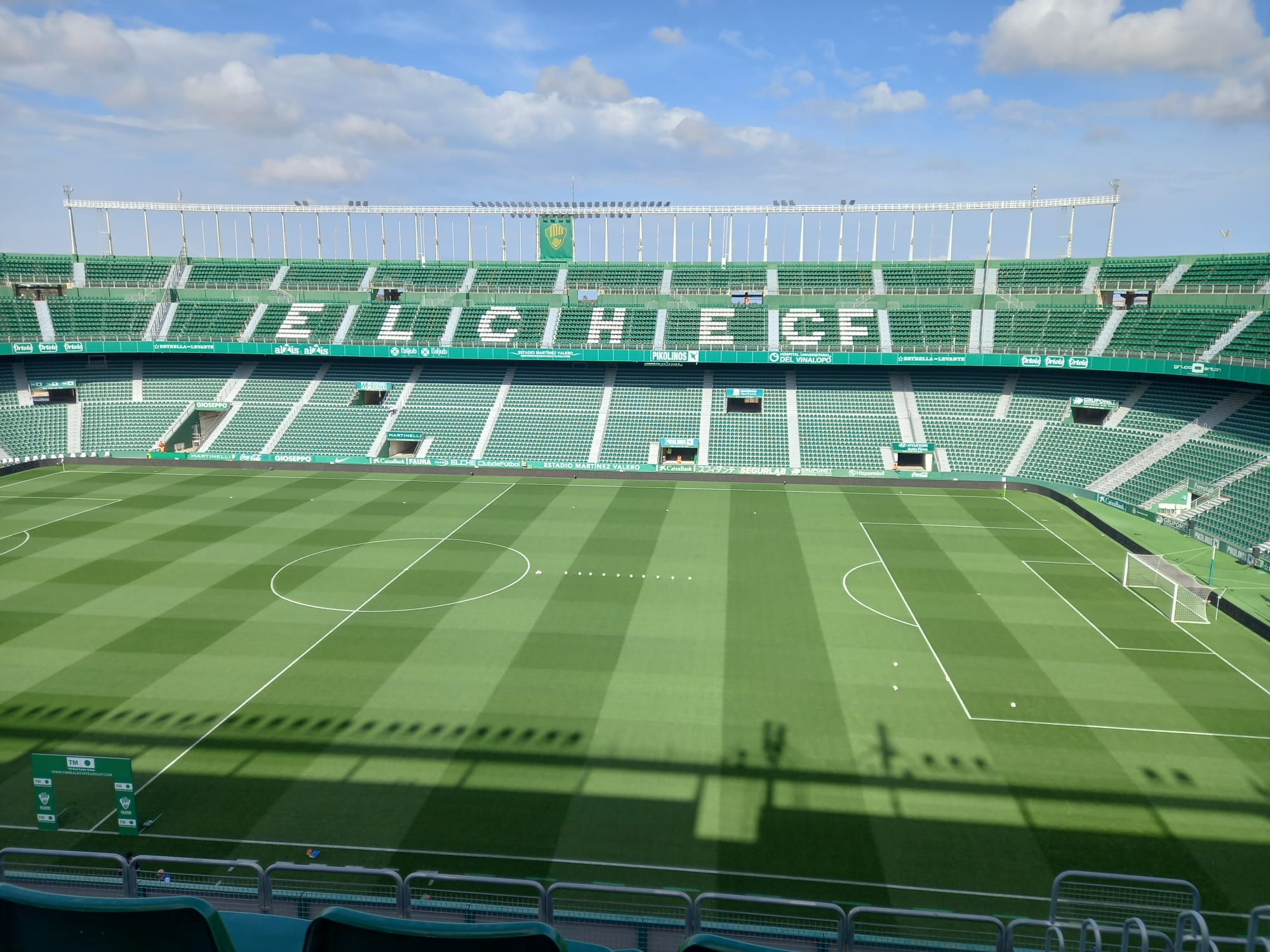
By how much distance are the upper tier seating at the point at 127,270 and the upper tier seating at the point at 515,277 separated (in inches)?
1014

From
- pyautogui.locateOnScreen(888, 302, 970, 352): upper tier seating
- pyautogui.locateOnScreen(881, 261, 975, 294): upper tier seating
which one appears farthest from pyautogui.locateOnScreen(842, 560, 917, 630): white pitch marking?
pyautogui.locateOnScreen(881, 261, 975, 294): upper tier seating

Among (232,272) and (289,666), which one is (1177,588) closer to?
(289,666)

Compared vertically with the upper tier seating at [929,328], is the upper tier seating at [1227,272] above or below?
above

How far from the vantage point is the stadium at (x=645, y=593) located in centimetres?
1496

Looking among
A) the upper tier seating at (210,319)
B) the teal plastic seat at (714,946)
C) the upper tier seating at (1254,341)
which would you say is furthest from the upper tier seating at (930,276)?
the teal plastic seat at (714,946)

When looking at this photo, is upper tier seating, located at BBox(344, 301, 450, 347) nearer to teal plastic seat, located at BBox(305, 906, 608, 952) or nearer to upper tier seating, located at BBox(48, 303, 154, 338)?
upper tier seating, located at BBox(48, 303, 154, 338)

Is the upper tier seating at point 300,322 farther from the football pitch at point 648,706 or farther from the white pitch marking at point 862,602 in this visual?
the white pitch marking at point 862,602

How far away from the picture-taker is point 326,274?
6894cm

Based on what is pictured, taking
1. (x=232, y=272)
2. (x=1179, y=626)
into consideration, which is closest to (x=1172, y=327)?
(x=1179, y=626)

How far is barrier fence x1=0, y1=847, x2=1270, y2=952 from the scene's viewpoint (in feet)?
28.7

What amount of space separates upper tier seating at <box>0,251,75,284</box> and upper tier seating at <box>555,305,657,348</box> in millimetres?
39219

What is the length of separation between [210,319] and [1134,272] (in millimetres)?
66701

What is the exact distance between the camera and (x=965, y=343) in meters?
55.9

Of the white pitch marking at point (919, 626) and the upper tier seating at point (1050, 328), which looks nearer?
the white pitch marking at point (919, 626)
